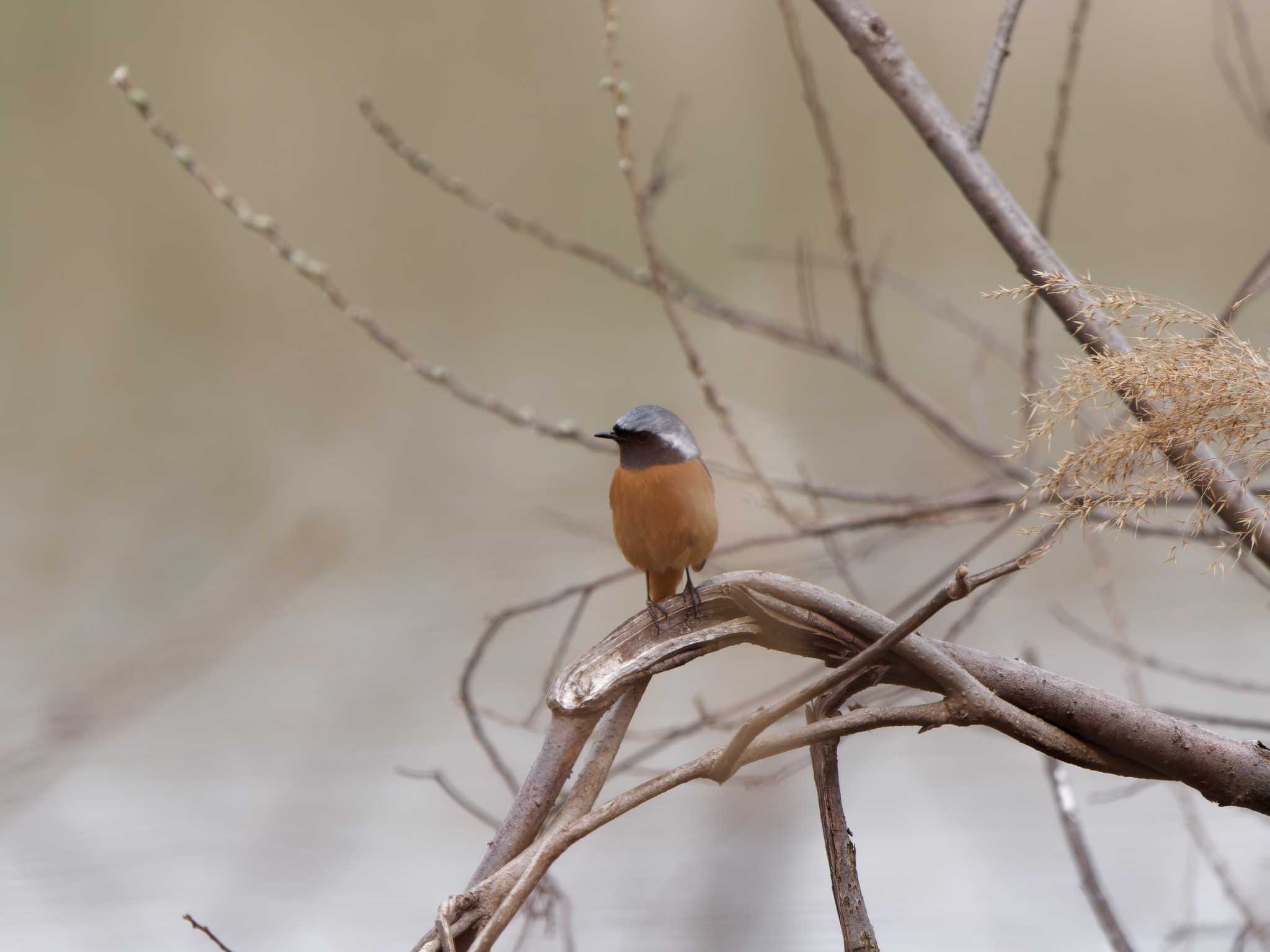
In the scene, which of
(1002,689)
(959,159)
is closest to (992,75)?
(959,159)

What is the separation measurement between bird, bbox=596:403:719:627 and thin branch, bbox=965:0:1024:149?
36 cm

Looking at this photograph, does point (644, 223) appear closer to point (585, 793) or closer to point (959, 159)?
point (959, 159)

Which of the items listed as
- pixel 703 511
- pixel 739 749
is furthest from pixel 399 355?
pixel 739 749

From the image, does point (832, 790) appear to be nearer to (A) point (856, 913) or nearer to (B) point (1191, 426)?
(A) point (856, 913)

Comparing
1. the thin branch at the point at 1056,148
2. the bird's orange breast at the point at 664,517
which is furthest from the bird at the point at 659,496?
the thin branch at the point at 1056,148

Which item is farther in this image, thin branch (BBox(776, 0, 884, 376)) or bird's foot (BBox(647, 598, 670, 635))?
thin branch (BBox(776, 0, 884, 376))

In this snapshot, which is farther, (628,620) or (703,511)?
(703,511)

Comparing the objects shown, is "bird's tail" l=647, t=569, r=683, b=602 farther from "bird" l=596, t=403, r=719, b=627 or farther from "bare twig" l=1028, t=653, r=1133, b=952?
"bare twig" l=1028, t=653, r=1133, b=952

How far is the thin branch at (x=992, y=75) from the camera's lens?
29.1 inches

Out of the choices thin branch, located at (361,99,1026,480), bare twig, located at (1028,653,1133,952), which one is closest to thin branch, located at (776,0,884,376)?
thin branch, located at (361,99,1026,480)

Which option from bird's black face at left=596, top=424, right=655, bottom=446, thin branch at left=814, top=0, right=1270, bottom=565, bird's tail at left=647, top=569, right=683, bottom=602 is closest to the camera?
thin branch at left=814, top=0, right=1270, bottom=565

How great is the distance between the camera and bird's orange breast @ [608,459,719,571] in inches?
37.4

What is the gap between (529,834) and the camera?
0.42 metres

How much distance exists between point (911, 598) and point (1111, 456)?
655 millimetres
